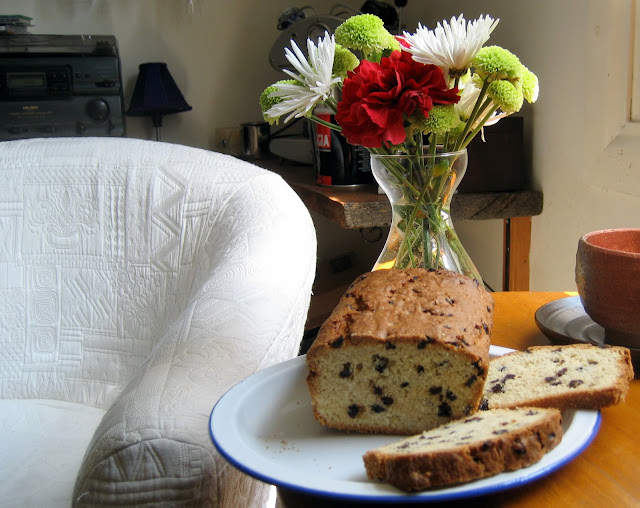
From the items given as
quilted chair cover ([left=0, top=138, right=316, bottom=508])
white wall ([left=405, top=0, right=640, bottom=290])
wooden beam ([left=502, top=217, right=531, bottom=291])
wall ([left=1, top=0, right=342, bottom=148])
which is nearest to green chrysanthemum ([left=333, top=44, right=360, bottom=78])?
quilted chair cover ([left=0, top=138, right=316, bottom=508])

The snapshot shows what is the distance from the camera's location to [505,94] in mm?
669

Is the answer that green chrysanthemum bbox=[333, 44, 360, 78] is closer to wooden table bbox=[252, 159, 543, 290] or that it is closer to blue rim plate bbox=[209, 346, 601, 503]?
blue rim plate bbox=[209, 346, 601, 503]

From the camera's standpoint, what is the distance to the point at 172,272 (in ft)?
3.86

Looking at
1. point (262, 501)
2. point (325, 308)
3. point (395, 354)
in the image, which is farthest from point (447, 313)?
point (325, 308)

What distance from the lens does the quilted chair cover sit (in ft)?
2.73

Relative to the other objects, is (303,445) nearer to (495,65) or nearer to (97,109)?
(495,65)

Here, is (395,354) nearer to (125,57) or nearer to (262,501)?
(262,501)

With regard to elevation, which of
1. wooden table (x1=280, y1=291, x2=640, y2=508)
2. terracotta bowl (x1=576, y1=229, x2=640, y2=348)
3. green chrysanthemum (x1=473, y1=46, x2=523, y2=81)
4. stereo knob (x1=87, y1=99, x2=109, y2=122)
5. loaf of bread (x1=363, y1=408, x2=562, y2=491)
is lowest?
wooden table (x1=280, y1=291, x2=640, y2=508)

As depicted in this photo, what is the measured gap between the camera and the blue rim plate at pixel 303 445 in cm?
44

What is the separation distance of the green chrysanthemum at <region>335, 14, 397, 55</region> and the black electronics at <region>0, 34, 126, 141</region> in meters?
1.53

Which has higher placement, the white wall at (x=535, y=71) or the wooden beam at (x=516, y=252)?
the white wall at (x=535, y=71)

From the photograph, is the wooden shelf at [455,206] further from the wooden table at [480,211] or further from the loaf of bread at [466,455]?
the loaf of bread at [466,455]

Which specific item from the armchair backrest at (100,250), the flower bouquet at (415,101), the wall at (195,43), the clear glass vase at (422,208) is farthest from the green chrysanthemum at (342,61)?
the wall at (195,43)

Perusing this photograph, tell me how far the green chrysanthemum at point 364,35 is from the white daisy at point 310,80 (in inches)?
1.0
